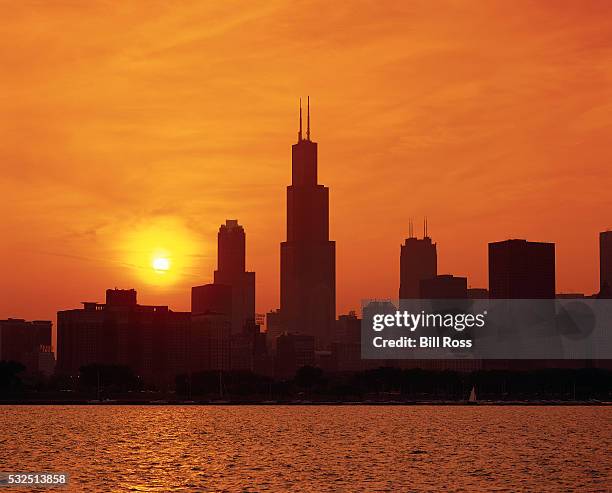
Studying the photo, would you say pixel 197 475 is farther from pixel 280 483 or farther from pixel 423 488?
pixel 423 488

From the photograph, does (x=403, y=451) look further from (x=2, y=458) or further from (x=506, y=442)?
(x=2, y=458)

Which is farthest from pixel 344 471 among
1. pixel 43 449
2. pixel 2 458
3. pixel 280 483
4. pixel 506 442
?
pixel 506 442

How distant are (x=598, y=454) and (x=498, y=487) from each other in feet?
174

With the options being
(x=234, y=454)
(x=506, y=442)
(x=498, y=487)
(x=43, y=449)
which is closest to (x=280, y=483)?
(x=498, y=487)

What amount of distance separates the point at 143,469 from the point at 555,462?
1974 inches

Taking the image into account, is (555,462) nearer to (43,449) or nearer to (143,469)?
(143,469)

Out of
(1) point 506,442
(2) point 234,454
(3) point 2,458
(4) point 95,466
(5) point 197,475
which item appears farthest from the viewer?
(1) point 506,442

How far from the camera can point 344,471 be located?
5157 inches

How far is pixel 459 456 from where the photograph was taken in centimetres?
15625

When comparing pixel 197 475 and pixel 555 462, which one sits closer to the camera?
pixel 197 475

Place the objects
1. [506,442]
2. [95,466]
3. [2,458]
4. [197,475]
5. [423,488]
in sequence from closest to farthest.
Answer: [423,488], [197,475], [95,466], [2,458], [506,442]

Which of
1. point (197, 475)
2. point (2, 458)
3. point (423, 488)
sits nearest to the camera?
point (423, 488)

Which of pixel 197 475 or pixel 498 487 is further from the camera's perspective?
pixel 197 475

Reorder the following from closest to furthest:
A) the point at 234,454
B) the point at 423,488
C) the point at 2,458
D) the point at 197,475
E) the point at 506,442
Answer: the point at 423,488, the point at 197,475, the point at 2,458, the point at 234,454, the point at 506,442
